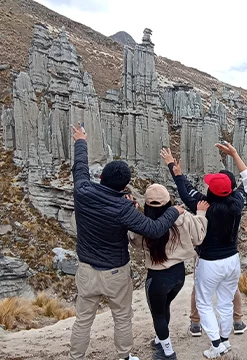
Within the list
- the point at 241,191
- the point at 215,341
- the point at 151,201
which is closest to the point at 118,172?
the point at 151,201

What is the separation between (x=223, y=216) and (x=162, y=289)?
39.2 inches

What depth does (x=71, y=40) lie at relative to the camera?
53.6m

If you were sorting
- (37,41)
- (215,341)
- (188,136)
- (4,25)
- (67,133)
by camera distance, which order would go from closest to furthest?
1. (215,341)
2. (67,133)
3. (188,136)
4. (37,41)
5. (4,25)

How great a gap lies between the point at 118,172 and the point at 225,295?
192 cm

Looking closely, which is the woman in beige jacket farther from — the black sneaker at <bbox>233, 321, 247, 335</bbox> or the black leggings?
the black sneaker at <bbox>233, 321, 247, 335</bbox>

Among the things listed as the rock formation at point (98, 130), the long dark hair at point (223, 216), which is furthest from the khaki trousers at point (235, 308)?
the rock formation at point (98, 130)

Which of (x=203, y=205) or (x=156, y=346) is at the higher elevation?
(x=203, y=205)

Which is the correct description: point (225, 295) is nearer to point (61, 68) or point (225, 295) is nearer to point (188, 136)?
point (188, 136)

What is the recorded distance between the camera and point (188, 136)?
19656 mm

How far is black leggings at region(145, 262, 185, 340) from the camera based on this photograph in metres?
3.72

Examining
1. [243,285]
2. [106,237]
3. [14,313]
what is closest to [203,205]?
[106,237]

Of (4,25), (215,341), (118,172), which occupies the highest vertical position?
(4,25)

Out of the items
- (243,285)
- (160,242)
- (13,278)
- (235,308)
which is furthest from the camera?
(13,278)

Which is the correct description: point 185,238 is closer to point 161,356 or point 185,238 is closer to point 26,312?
point 161,356
